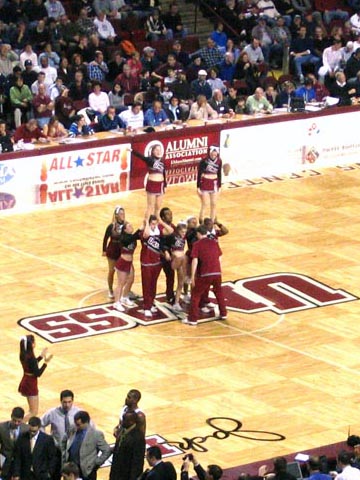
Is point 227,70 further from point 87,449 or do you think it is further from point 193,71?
point 87,449

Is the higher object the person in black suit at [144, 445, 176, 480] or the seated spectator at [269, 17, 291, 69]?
the seated spectator at [269, 17, 291, 69]

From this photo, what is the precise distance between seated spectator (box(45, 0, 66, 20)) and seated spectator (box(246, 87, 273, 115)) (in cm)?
594

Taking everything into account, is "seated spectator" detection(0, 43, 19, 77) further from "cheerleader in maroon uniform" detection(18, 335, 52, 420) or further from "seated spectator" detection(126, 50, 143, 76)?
"cheerleader in maroon uniform" detection(18, 335, 52, 420)

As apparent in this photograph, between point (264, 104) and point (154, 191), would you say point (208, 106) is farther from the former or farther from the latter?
point (154, 191)

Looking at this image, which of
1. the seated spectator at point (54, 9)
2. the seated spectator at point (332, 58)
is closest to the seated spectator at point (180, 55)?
the seated spectator at point (54, 9)

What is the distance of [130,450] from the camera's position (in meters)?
20.0

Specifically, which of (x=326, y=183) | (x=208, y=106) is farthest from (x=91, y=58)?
(x=326, y=183)

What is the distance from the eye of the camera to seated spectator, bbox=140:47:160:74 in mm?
41188

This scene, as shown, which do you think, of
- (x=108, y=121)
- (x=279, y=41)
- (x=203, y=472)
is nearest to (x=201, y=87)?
(x=108, y=121)

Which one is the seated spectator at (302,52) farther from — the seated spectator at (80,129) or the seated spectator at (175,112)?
the seated spectator at (80,129)

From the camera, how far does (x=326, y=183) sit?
3725cm

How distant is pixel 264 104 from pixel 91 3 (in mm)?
6634

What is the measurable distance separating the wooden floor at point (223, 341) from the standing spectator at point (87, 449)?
9.45ft

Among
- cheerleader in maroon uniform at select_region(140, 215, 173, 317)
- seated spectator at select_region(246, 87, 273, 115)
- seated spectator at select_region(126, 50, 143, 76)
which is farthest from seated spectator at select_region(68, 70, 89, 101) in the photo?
cheerleader in maroon uniform at select_region(140, 215, 173, 317)
